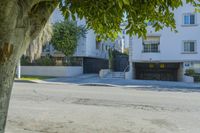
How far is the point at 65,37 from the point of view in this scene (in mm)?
32500

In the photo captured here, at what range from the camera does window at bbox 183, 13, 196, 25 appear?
101ft

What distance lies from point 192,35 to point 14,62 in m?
29.5

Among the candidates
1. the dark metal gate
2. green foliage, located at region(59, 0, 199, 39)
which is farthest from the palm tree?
green foliage, located at region(59, 0, 199, 39)

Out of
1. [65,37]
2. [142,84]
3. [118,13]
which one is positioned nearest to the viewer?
[118,13]

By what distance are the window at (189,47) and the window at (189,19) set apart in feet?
6.55

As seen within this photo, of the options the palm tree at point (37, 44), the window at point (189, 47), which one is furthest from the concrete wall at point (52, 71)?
the window at point (189, 47)

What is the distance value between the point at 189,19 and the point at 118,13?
2892 centimetres

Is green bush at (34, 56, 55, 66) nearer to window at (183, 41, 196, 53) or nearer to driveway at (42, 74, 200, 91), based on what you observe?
driveway at (42, 74, 200, 91)

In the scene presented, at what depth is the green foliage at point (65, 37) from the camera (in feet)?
106

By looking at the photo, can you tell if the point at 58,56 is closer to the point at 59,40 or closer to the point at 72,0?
the point at 59,40

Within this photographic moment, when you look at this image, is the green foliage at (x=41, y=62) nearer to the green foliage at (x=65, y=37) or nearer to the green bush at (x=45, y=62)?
the green bush at (x=45, y=62)

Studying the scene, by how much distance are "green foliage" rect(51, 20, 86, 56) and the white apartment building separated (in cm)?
631

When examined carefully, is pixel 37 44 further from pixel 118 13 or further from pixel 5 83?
pixel 5 83

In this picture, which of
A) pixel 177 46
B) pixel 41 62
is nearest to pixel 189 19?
pixel 177 46
